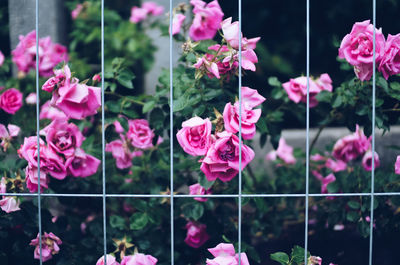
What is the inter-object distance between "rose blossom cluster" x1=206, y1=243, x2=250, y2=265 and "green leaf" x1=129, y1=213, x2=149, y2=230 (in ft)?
0.92

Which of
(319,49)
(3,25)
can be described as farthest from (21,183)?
(319,49)

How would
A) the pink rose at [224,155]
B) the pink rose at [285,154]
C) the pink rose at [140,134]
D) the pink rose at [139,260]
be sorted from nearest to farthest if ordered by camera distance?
1. the pink rose at [224,155]
2. the pink rose at [139,260]
3. the pink rose at [140,134]
4. the pink rose at [285,154]

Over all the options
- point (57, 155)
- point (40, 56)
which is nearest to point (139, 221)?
point (57, 155)

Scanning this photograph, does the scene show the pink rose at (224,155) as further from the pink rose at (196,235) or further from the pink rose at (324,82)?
the pink rose at (324,82)

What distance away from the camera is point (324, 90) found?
138 cm

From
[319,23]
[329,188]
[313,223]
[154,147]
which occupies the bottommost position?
[313,223]

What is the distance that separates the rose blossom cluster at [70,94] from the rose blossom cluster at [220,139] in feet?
0.81

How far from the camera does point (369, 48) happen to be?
1.07 metres

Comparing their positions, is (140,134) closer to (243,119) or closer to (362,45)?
(243,119)

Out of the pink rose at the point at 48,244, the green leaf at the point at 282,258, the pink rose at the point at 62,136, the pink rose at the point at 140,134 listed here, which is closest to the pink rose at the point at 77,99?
the pink rose at the point at 62,136

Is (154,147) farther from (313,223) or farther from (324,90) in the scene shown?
(313,223)

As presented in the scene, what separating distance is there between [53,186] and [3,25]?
0.67m

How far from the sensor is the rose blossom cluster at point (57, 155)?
1126 mm

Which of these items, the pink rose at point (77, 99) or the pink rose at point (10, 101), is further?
the pink rose at point (10, 101)
